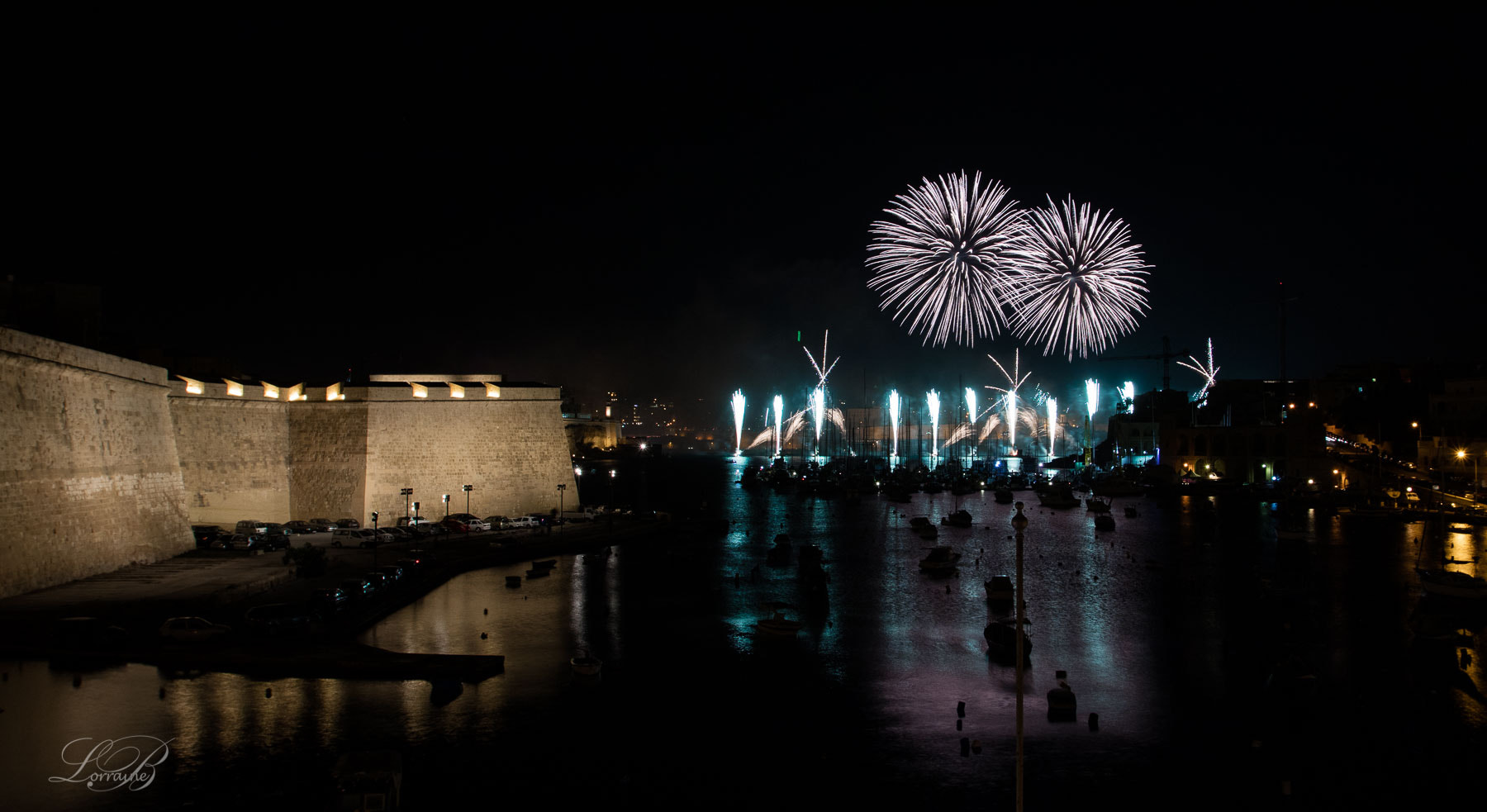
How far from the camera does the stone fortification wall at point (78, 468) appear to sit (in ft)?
49.9

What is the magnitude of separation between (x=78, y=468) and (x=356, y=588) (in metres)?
5.89

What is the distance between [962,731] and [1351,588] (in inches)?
675

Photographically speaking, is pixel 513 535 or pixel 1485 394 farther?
pixel 1485 394

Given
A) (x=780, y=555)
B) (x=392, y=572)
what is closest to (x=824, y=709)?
(x=392, y=572)

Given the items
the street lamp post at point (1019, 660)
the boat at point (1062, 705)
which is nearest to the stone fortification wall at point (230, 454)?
the boat at point (1062, 705)

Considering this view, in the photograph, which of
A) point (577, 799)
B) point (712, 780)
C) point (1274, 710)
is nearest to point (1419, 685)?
point (1274, 710)

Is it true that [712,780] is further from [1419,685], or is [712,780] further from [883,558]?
[883,558]

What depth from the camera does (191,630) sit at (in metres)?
13.8

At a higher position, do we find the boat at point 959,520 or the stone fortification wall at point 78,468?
the stone fortification wall at point 78,468

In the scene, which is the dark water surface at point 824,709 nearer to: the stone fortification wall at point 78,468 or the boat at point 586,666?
the boat at point 586,666

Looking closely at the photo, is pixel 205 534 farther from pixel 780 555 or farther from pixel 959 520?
pixel 959 520

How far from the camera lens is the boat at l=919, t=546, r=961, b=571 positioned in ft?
84.4

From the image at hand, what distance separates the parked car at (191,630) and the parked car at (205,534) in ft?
31.1

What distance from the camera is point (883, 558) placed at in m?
29.3
